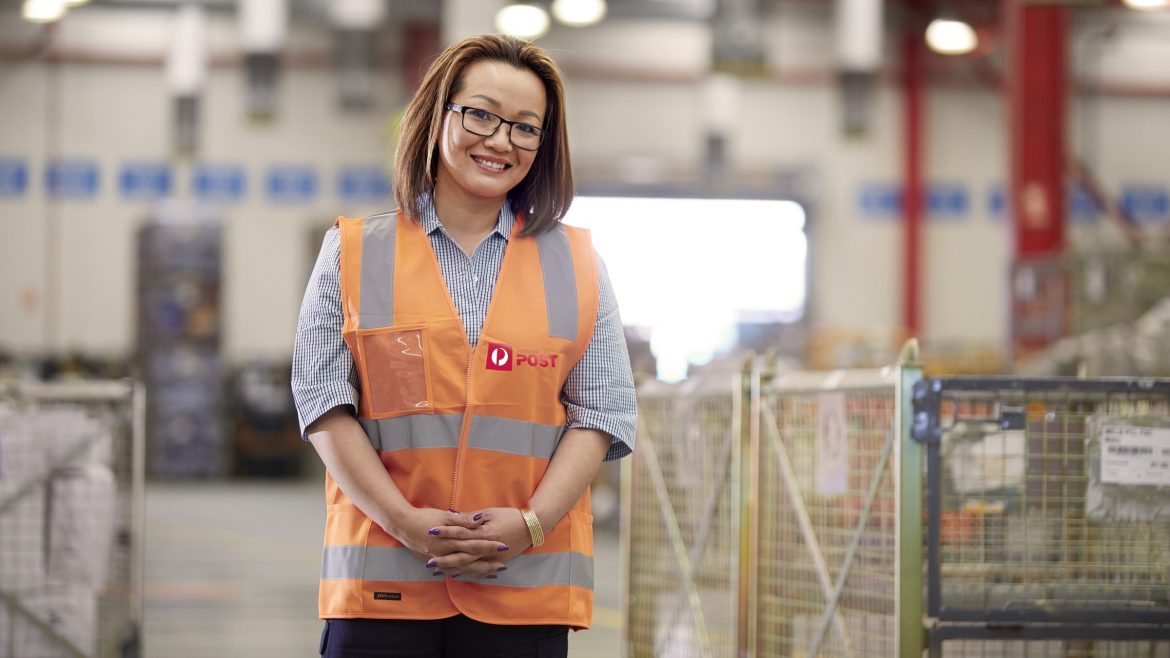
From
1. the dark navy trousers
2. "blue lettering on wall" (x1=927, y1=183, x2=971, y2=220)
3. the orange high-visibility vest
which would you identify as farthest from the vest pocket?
"blue lettering on wall" (x1=927, y1=183, x2=971, y2=220)

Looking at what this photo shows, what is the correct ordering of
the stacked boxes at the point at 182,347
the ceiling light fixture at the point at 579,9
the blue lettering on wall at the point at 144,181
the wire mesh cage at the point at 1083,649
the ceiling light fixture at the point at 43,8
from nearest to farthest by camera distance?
the wire mesh cage at the point at 1083,649 < the ceiling light fixture at the point at 579,9 < the ceiling light fixture at the point at 43,8 < the stacked boxes at the point at 182,347 < the blue lettering on wall at the point at 144,181

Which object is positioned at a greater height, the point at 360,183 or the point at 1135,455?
the point at 360,183

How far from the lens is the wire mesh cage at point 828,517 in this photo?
357cm

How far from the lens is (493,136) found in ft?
7.97

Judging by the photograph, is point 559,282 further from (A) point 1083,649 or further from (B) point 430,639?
(A) point 1083,649

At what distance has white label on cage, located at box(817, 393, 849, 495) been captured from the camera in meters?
Answer: 3.77

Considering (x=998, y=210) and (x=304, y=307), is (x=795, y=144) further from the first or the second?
(x=304, y=307)

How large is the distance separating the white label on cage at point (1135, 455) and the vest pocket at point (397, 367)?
6.07 feet

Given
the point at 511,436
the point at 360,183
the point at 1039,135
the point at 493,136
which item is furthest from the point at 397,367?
the point at 360,183

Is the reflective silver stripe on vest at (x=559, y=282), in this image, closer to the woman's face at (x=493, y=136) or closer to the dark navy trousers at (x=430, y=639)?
the woman's face at (x=493, y=136)

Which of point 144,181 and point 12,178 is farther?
point 144,181

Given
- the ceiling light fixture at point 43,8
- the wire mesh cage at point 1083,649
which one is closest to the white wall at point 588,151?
the ceiling light fixture at point 43,8

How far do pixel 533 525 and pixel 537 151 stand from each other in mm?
681

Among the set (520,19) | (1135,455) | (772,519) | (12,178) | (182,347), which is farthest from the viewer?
(12,178)
